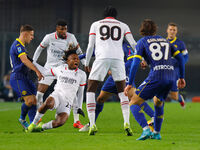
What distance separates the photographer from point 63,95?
7641 mm

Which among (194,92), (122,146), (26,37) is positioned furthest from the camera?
(194,92)

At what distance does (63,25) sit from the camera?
379 inches

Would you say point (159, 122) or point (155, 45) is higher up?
point (155, 45)

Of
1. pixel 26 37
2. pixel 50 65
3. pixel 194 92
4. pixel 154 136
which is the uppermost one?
pixel 26 37

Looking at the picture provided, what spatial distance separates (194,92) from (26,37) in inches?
970

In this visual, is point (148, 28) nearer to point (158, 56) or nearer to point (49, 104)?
point (158, 56)

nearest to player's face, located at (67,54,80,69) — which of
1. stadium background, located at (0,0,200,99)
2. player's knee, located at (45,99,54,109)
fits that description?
player's knee, located at (45,99,54,109)

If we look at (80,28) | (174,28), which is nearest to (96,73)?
(174,28)

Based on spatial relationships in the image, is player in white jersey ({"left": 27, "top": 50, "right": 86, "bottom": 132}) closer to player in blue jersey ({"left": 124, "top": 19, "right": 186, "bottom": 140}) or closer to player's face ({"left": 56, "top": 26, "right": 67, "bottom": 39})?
player in blue jersey ({"left": 124, "top": 19, "right": 186, "bottom": 140})

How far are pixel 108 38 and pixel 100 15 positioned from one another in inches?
1005

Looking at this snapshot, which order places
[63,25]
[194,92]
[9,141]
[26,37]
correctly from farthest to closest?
[194,92]
[63,25]
[26,37]
[9,141]

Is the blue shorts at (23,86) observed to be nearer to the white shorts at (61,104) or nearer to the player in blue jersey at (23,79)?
the player in blue jersey at (23,79)

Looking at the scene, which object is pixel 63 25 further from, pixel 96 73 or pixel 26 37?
pixel 96 73

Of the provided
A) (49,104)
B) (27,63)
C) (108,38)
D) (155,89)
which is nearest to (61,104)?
(49,104)
